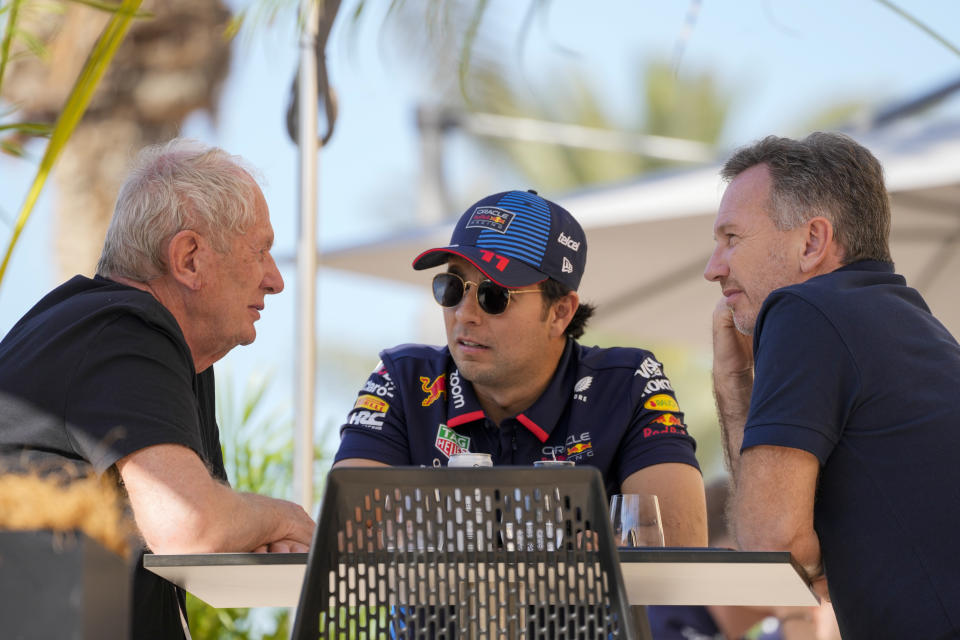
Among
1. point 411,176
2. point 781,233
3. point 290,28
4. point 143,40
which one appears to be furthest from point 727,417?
point 411,176

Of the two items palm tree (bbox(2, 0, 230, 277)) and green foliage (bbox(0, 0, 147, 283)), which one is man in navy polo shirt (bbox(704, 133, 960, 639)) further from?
palm tree (bbox(2, 0, 230, 277))

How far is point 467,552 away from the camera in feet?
4.83

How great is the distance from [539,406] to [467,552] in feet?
4.55

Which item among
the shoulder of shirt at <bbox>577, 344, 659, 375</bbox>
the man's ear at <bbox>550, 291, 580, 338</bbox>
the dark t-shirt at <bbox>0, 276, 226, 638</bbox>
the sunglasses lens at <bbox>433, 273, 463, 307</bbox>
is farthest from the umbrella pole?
the dark t-shirt at <bbox>0, 276, 226, 638</bbox>

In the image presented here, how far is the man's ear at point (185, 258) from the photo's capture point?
250 centimetres

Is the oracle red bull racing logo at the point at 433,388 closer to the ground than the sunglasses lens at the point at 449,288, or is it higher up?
closer to the ground

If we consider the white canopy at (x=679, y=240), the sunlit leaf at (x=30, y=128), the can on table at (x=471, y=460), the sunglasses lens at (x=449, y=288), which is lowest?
the can on table at (x=471, y=460)

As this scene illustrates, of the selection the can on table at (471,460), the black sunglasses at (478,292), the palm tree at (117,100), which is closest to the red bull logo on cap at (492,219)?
the black sunglasses at (478,292)

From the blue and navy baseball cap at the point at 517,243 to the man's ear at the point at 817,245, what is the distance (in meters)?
0.80

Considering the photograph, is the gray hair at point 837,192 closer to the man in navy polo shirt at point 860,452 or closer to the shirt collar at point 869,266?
the shirt collar at point 869,266

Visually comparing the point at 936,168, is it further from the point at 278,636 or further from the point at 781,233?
the point at 278,636

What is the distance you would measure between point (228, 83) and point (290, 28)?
8.64 metres

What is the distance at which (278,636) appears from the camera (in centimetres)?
550

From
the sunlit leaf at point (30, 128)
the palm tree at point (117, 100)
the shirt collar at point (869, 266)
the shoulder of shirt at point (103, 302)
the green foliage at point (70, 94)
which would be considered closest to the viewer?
the green foliage at point (70, 94)
